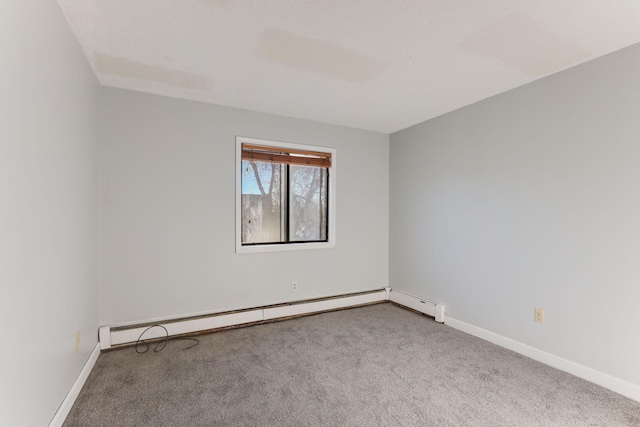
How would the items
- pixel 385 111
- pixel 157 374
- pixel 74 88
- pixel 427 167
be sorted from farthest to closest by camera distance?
pixel 427 167
pixel 385 111
pixel 157 374
pixel 74 88

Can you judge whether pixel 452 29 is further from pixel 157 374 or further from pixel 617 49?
pixel 157 374

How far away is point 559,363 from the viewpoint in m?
2.38

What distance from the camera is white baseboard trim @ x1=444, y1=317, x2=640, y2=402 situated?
6.68 ft

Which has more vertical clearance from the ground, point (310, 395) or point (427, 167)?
point (427, 167)

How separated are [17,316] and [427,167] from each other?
368cm

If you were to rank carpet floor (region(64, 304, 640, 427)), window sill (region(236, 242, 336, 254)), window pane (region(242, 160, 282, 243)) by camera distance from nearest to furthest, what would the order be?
carpet floor (region(64, 304, 640, 427)) < window sill (region(236, 242, 336, 254)) < window pane (region(242, 160, 282, 243))

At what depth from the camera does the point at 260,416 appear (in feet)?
5.94

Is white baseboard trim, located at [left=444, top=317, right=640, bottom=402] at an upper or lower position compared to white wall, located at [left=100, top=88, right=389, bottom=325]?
lower

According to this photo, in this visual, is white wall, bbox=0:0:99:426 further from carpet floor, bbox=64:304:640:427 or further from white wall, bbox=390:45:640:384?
white wall, bbox=390:45:640:384

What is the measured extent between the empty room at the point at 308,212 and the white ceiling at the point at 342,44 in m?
0.02

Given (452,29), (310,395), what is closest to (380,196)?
(452,29)

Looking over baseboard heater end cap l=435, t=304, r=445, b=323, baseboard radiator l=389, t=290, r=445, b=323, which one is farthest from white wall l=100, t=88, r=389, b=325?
baseboard heater end cap l=435, t=304, r=445, b=323

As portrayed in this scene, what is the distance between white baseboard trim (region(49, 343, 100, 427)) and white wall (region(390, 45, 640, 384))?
335 cm

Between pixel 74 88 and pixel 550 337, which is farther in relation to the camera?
pixel 550 337
